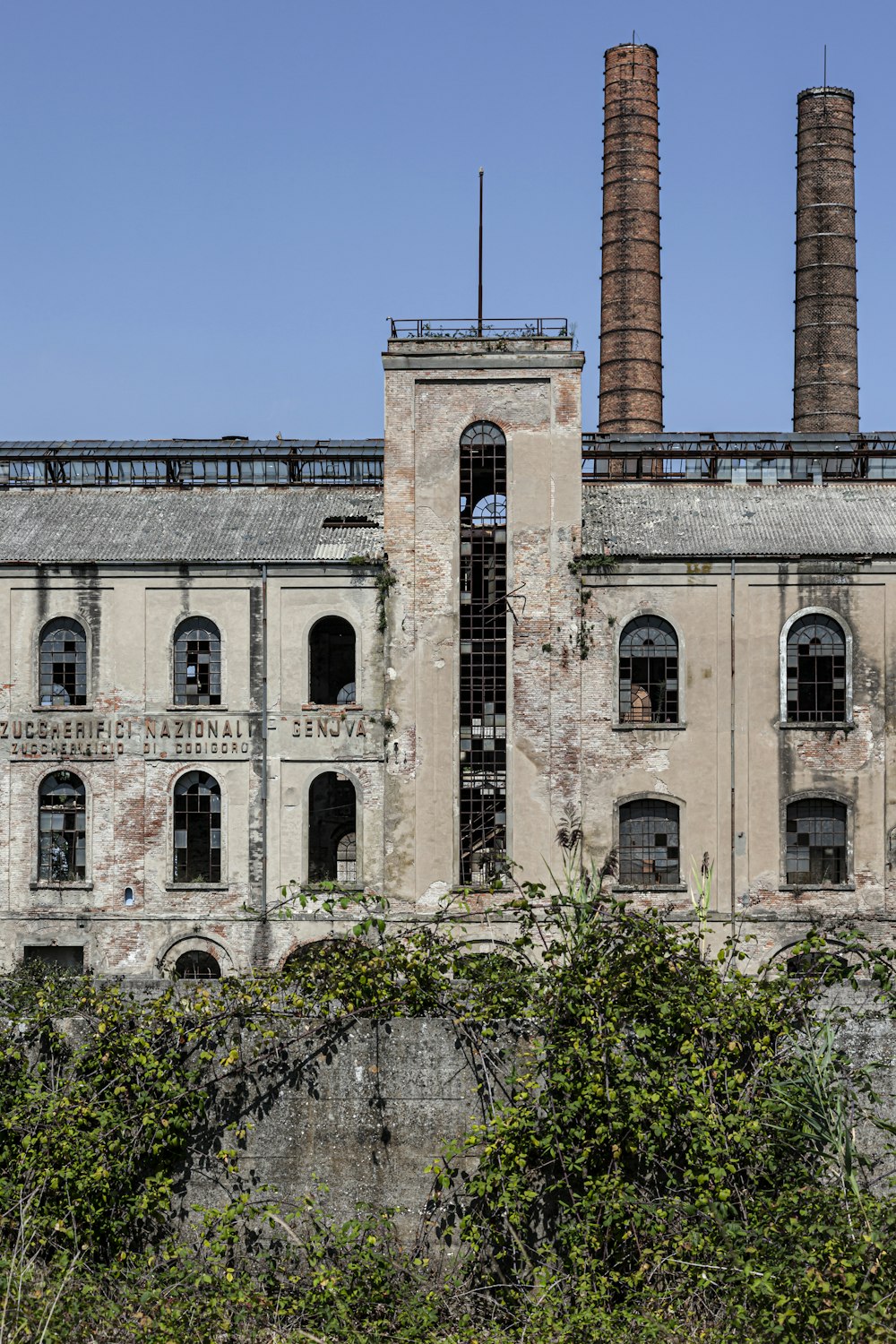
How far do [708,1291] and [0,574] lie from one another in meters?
23.3

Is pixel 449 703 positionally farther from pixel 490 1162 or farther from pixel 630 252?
pixel 630 252

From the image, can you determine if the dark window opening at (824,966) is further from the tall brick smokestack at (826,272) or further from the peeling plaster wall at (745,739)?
the tall brick smokestack at (826,272)

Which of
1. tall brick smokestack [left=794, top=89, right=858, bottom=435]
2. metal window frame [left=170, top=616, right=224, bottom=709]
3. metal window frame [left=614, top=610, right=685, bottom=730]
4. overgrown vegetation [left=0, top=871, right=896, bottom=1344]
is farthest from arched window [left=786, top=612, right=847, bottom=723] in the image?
overgrown vegetation [left=0, top=871, right=896, bottom=1344]

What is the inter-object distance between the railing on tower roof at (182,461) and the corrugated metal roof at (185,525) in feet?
7.53

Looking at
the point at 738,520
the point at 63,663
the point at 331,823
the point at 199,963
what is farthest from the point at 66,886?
the point at 738,520

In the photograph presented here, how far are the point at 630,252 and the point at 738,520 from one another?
48.7 ft

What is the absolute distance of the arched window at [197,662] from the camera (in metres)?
30.0

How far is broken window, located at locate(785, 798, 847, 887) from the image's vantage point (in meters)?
29.0

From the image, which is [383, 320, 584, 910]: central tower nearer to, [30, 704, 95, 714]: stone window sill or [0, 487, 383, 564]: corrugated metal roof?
[0, 487, 383, 564]: corrugated metal roof

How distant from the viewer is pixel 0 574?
30406mm

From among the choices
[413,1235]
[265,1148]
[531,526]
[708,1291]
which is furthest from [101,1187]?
[531,526]

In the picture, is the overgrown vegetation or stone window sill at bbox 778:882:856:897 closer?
the overgrown vegetation

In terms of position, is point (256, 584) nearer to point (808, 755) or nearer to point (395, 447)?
point (395, 447)

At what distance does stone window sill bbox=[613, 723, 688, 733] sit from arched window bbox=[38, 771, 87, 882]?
10740mm
